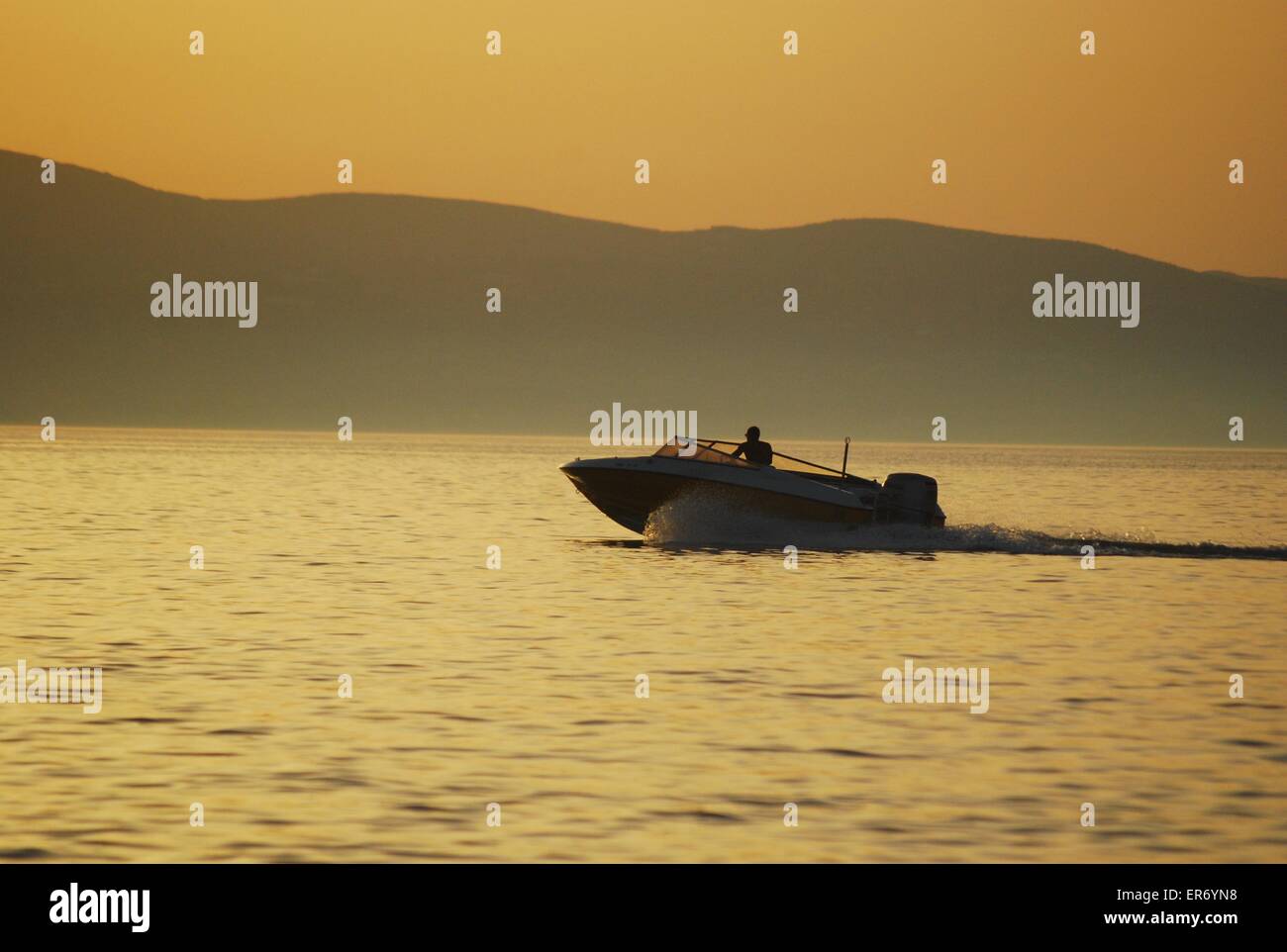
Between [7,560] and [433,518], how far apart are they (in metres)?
20.3

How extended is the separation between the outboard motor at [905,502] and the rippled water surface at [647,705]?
0.52 m

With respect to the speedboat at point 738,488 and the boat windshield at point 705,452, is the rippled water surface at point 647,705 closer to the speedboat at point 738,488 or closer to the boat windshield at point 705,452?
the speedboat at point 738,488

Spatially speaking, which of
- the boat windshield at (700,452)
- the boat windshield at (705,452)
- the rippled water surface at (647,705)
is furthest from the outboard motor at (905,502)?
the boat windshield at (700,452)

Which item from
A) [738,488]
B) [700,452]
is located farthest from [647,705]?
[700,452]

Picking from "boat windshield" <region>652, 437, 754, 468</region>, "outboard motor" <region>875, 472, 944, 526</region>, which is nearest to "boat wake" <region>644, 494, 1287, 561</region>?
"outboard motor" <region>875, 472, 944, 526</region>

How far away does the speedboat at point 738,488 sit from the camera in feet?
115

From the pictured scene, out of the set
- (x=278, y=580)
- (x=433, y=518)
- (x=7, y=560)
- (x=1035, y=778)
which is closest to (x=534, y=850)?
(x=1035, y=778)

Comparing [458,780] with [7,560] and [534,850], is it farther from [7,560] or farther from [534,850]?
[7,560]

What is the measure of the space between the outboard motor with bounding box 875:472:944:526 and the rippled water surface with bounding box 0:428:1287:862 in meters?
0.52

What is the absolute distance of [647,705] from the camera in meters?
16.1

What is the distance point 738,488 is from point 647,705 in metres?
19.4

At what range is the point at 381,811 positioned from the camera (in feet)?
37.6
